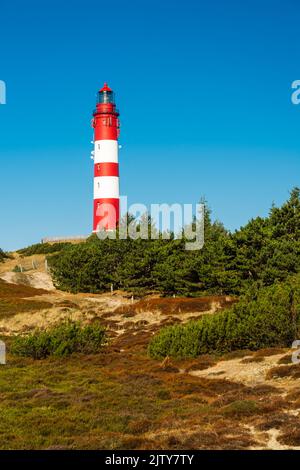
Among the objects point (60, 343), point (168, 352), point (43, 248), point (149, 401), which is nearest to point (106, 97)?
point (43, 248)

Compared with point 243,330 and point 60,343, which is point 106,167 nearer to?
point 60,343

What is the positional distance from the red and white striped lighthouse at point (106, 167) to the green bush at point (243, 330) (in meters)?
40.1

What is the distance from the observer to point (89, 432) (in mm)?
15906

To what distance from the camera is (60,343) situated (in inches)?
1251

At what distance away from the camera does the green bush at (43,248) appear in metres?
100

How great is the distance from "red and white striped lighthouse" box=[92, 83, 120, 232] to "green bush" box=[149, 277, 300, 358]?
40.1m

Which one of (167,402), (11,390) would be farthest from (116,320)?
(167,402)

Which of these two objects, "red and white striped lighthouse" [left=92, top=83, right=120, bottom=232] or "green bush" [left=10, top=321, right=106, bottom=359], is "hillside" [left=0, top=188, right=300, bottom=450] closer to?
"green bush" [left=10, top=321, right=106, bottom=359]

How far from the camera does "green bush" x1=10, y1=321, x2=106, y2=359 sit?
1235 inches

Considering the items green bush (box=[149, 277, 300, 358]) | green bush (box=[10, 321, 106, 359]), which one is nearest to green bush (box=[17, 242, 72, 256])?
green bush (box=[10, 321, 106, 359])

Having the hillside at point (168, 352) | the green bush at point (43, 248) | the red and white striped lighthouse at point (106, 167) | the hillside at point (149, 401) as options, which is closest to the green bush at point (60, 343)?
the hillside at point (168, 352)

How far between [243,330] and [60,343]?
9.47 metres
